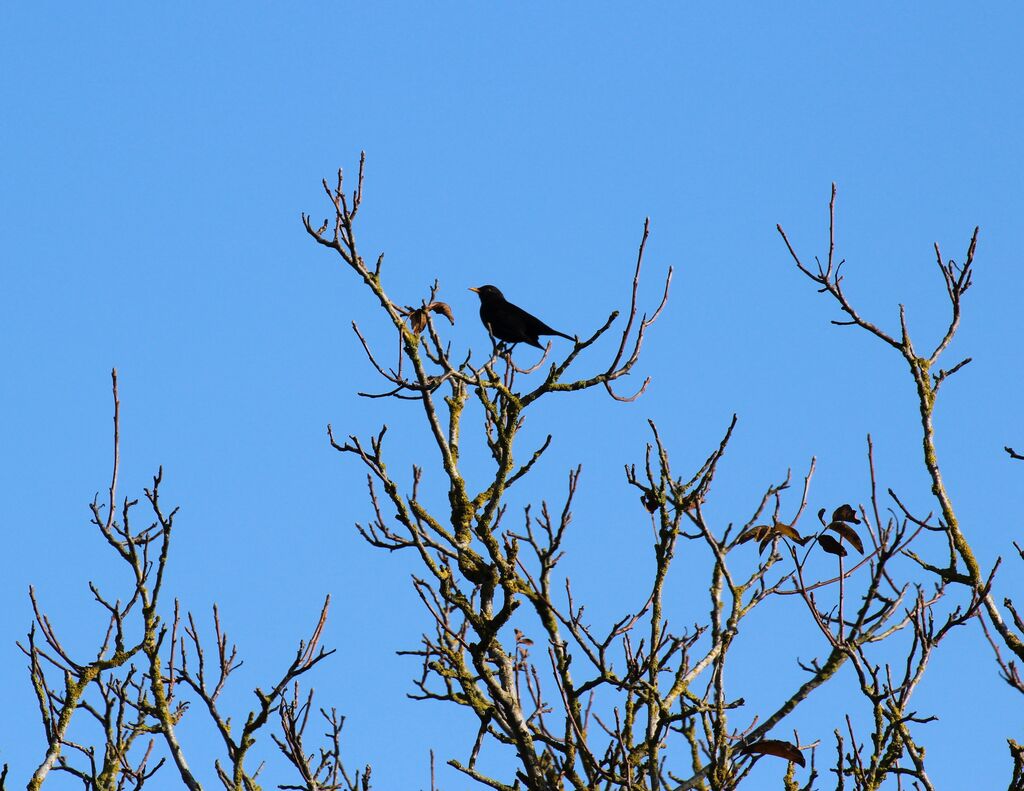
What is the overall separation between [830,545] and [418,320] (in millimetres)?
2143

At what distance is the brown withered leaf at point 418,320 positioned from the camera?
5809mm

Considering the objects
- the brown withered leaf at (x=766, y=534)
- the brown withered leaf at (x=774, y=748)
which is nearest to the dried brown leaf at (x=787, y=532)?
the brown withered leaf at (x=766, y=534)

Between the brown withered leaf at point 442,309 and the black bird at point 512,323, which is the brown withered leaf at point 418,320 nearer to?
the brown withered leaf at point 442,309

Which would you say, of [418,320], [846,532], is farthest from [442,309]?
[846,532]

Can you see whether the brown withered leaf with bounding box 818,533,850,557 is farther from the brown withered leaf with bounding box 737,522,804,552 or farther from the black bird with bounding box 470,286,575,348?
the black bird with bounding box 470,286,575,348

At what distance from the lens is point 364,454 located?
565 centimetres

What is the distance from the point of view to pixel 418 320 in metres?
5.84

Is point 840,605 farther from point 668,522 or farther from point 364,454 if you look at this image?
point 364,454

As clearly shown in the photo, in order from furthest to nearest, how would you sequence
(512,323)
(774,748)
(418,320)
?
(512,323)
(418,320)
(774,748)

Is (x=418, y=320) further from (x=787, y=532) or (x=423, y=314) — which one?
(x=787, y=532)

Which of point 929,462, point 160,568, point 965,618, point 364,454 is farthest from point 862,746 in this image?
point 160,568

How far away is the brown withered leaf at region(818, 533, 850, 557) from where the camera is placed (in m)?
4.72

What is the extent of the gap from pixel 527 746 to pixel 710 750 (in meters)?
0.79

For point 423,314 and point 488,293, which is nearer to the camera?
point 423,314
